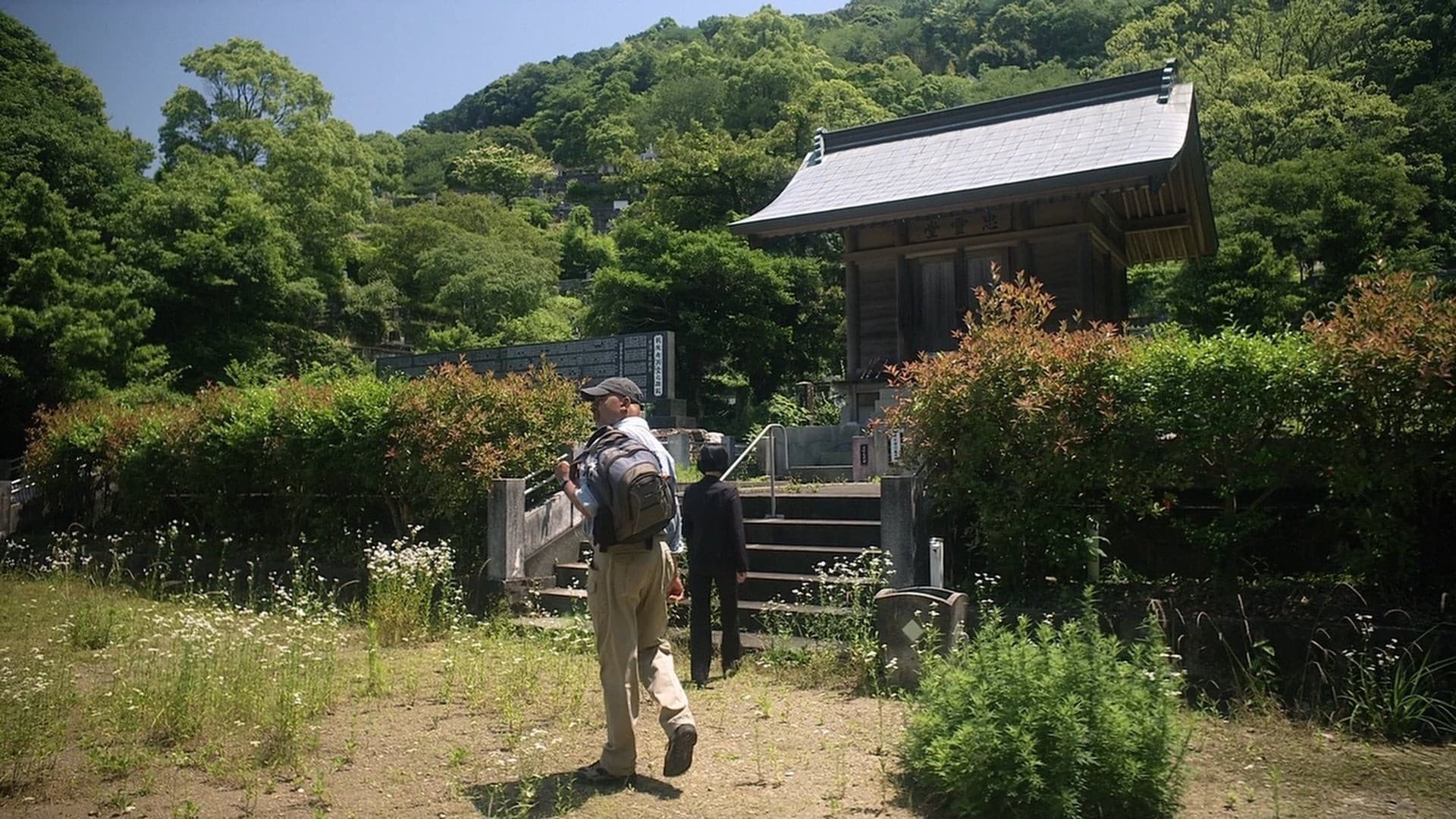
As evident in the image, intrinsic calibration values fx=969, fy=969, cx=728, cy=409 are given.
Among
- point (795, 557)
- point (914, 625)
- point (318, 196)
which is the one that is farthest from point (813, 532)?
point (318, 196)

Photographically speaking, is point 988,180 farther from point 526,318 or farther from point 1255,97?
point 1255,97

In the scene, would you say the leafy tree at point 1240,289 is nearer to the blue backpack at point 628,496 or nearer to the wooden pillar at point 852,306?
the wooden pillar at point 852,306

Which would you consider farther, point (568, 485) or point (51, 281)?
point (51, 281)

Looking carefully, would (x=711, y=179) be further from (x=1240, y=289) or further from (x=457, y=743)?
(x=457, y=743)

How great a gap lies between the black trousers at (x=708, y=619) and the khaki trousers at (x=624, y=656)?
83.9 inches

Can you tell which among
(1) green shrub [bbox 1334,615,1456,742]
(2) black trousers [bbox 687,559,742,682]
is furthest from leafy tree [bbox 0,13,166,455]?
(1) green shrub [bbox 1334,615,1456,742]

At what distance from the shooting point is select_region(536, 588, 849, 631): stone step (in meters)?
8.11

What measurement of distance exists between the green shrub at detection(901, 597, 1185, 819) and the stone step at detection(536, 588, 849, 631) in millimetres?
3212

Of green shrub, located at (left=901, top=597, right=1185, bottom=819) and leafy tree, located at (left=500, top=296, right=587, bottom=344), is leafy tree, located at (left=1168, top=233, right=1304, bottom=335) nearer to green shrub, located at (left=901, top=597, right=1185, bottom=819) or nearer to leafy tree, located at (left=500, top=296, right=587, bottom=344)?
leafy tree, located at (left=500, top=296, right=587, bottom=344)

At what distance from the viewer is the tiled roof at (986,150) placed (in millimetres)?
14320

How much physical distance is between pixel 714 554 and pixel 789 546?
8.12ft

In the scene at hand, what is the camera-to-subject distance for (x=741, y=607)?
870 centimetres

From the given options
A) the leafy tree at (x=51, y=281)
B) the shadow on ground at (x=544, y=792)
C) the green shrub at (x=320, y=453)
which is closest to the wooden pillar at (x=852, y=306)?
the green shrub at (x=320, y=453)

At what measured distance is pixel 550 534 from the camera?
403 inches
